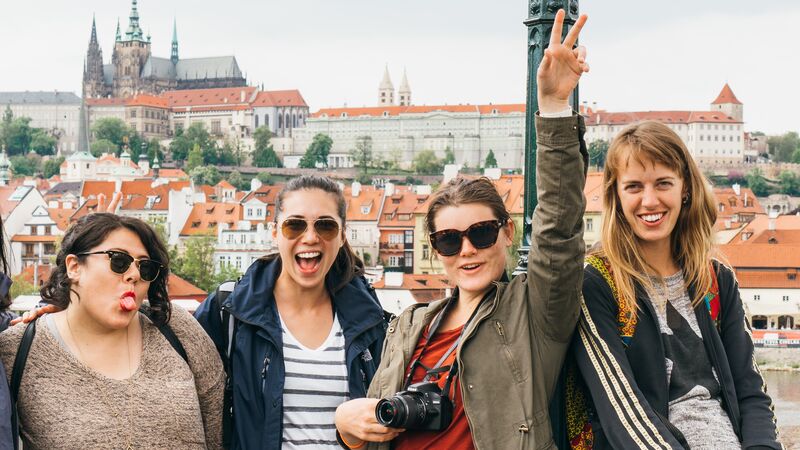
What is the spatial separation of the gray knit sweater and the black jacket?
64 cm

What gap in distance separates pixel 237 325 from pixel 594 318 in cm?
A: 69

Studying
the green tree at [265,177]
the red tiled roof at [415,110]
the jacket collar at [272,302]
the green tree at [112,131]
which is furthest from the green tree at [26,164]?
the jacket collar at [272,302]

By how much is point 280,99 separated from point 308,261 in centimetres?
6663

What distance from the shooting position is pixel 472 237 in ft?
6.18

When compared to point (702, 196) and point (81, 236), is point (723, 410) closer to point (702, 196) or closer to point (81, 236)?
point (702, 196)

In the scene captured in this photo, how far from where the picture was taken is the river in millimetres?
11059

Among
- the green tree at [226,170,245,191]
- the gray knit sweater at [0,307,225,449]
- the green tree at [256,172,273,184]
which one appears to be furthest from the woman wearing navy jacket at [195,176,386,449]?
the green tree at [256,172,273,184]

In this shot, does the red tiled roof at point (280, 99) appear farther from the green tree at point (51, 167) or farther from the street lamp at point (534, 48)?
the street lamp at point (534, 48)

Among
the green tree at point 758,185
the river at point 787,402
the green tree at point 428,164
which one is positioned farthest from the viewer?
the green tree at point 428,164

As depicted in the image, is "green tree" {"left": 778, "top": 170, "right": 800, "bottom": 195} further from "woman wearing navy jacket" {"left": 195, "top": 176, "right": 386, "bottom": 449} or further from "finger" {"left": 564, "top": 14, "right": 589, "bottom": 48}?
"finger" {"left": 564, "top": 14, "right": 589, "bottom": 48}

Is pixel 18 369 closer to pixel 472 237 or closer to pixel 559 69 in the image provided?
pixel 472 237

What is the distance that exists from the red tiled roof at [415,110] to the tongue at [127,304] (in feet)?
197

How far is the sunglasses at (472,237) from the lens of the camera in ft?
6.18

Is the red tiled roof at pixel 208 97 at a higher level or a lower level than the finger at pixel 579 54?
higher
